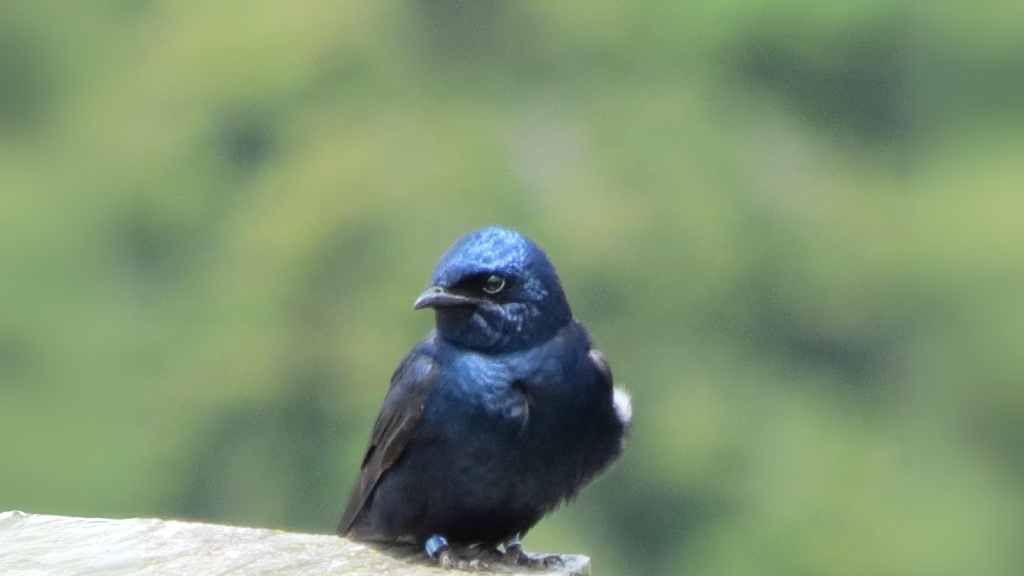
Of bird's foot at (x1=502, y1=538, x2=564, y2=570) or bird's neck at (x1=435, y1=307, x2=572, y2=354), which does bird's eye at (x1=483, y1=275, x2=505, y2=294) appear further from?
bird's foot at (x1=502, y1=538, x2=564, y2=570)

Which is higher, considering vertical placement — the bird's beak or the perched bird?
the bird's beak

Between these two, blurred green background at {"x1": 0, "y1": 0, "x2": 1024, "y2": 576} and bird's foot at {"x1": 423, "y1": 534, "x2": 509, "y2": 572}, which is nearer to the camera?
Result: bird's foot at {"x1": 423, "y1": 534, "x2": 509, "y2": 572}

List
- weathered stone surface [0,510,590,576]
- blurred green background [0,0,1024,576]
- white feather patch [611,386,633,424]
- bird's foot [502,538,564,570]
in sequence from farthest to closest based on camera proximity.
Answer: blurred green background [0,0,1024,576] < white feather patch [611,386,633,424] < bird's foot [502,538,564,570] < weathered stone surface [0,510,590,576]

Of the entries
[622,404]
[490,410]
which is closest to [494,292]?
[490,410]

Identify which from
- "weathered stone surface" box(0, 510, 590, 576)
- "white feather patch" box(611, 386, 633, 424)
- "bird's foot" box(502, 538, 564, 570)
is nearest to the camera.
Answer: "weathered stone surface" box(0, 510, 590, 576)

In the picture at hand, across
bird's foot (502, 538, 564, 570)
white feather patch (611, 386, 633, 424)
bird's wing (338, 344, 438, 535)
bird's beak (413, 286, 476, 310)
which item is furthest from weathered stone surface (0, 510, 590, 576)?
bird's beak (413, 286, 476, 310)

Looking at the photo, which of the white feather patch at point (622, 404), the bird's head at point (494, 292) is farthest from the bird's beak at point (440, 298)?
the white feather patch at point (622, 404)

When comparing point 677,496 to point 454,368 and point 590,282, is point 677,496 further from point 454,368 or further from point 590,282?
point 454,368

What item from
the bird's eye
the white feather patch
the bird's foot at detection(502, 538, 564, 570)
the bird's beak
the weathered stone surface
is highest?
the bird's eye
